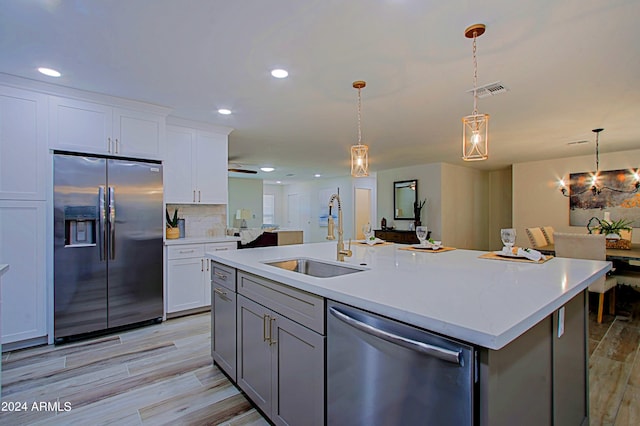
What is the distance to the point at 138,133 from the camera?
3.24 metres

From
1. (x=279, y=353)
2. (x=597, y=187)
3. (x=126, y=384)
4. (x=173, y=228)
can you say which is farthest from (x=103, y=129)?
(x=597, y=187)

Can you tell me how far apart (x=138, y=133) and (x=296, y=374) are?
9.77 ft

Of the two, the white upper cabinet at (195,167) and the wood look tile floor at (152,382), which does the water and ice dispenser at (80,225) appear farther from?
the wood look tile floor at (152,382)

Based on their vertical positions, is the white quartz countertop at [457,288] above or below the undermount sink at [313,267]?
above

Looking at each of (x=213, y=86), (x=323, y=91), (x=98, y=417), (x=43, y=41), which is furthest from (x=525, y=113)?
(x=98, y=417)

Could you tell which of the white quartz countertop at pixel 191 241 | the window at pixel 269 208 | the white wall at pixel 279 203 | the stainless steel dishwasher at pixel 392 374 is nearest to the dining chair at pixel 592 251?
the stainless steel dishwasher at pixel 392 374

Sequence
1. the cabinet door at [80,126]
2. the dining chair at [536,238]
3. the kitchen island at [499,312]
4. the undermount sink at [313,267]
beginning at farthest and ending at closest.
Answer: the dining chair at [536,238] → the cabinet door at [80,126] → the undermount sink at [313,267] → the kitchen island at [499,312]

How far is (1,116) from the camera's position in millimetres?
2643

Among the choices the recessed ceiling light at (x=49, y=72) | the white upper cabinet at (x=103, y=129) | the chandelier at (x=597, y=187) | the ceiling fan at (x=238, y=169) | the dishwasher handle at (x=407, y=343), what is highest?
the recessed ceiling light at (x=49, y=72)

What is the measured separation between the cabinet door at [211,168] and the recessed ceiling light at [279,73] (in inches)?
72.3

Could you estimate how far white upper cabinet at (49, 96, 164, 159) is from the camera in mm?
2855

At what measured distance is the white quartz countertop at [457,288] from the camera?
91 centimetres

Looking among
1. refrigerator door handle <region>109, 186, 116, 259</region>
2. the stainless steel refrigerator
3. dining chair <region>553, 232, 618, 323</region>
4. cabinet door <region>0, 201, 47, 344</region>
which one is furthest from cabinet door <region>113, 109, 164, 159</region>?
dining chair <region>553, 232, 618, 323</region>

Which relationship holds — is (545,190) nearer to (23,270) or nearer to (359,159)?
(359,159)
